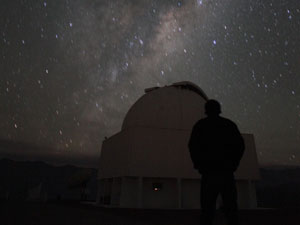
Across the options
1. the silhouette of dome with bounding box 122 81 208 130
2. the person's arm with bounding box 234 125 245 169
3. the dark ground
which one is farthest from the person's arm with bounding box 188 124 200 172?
the silhouette of dome with bounding box 122 81 208 130

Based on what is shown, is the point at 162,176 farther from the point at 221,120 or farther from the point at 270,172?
the point at 270,172

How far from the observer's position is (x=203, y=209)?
10.4ft

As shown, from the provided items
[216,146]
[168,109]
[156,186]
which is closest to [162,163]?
[156,186]

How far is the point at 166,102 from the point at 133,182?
7460 mm

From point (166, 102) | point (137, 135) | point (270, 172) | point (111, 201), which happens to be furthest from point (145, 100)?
point (270, 172)

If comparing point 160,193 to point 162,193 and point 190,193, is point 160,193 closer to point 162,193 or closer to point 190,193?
point 162,193

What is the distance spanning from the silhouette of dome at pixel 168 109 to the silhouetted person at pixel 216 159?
17.9 m

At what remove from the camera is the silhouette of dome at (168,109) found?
21906mm

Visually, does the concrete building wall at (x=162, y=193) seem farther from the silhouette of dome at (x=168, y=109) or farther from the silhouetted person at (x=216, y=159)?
the silhouetted person at (x=216, y=159)

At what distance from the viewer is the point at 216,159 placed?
324 centimetres

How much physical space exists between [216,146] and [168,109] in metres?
19.0

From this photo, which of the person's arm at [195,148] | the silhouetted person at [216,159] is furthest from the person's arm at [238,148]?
the person's arm at [195,148]

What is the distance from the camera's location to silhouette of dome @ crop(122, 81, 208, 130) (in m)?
21.9

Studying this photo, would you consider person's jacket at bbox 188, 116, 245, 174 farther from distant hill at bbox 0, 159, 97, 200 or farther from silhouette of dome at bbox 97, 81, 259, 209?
distant hill at bbox 0, 159, 97, 200
